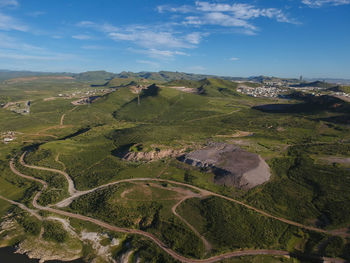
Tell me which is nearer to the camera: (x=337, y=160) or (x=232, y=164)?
(x=232, y=164)

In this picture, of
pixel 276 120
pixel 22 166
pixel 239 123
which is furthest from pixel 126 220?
pixel 276 120

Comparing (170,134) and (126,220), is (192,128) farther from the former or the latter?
(126,220)

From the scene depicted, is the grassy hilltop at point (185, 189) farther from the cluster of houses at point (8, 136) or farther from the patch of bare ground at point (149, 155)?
the cluster of houses at point (8, 136)

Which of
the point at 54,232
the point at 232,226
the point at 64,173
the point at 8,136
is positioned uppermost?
the point at 8,136

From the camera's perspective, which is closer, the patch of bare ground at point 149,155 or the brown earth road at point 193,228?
the brown earth road at point 193,228

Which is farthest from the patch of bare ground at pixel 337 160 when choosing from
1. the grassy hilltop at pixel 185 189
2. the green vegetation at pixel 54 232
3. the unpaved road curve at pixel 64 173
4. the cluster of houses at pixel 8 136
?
the cluster of houses at pixel 8 136

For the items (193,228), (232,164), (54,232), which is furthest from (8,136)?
(232,164)

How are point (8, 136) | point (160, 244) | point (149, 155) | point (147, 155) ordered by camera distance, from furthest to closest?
1. point (8, 136)
2. point (147, 155)
3. point (149, 155)
4. point (160, 244)

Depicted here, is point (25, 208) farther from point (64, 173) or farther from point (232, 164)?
point (232, 164)
